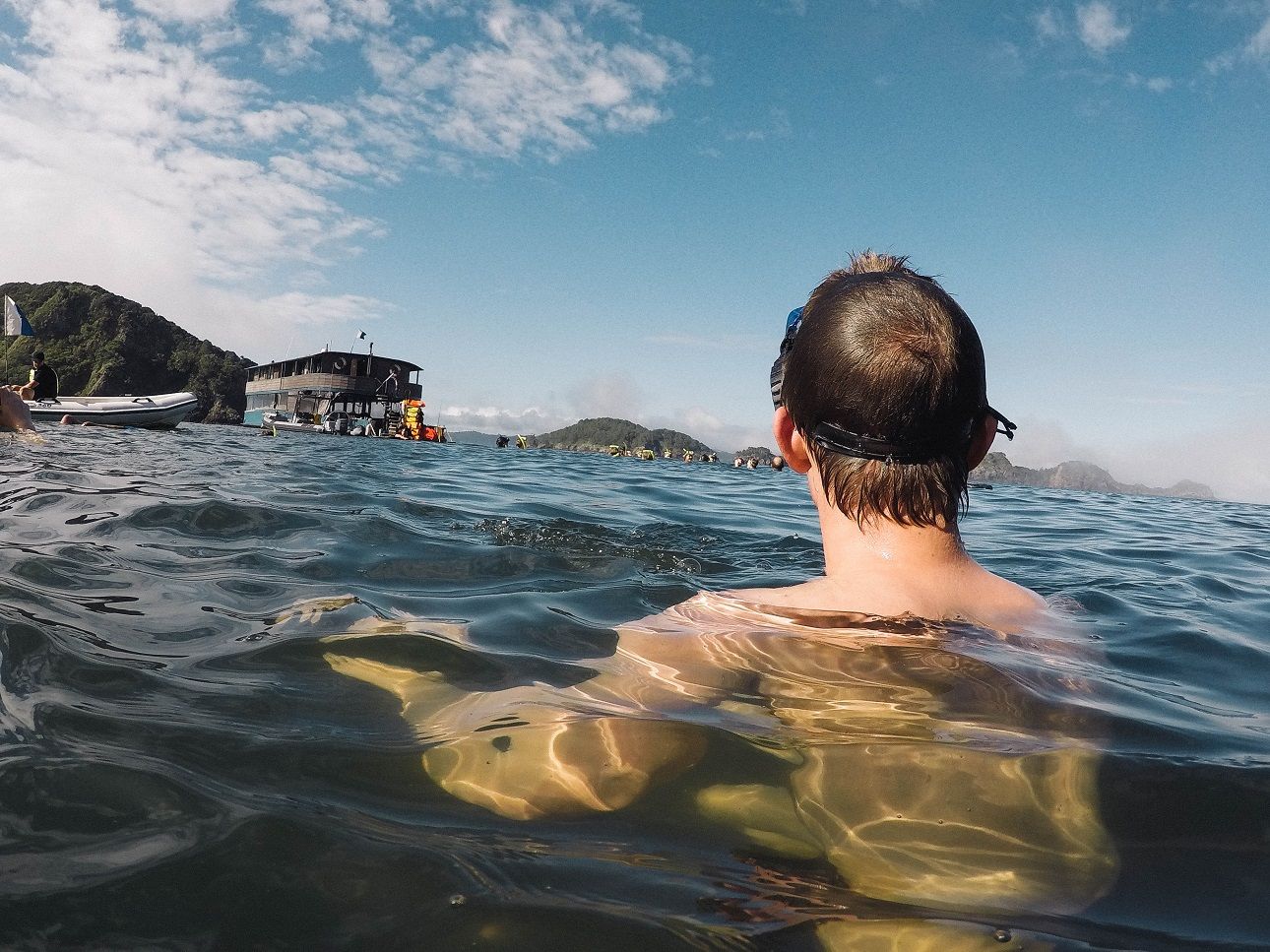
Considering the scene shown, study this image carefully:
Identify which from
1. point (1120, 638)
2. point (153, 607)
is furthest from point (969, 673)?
point (153, 607)

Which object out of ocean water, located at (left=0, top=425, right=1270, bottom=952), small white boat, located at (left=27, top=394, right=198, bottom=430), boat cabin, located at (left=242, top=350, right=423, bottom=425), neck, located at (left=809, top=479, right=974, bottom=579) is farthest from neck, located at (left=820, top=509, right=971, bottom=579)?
boat cabin, located at (left=242, top=350, right=423, bottom=425)

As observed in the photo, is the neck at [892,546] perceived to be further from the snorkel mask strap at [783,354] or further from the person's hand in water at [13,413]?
the person's hand in water at [13,413]

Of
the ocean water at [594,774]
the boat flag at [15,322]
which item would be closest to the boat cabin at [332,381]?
the boat flag at [15,322]

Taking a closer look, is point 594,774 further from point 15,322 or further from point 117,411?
point 15,322

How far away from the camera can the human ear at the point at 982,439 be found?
259cm

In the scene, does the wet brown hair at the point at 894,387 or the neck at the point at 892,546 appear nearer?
the wet brown hair at the point at 894,387

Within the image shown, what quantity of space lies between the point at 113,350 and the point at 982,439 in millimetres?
135382

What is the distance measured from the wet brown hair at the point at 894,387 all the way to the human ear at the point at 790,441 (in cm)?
13

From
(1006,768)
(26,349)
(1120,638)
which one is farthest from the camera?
(26,349)

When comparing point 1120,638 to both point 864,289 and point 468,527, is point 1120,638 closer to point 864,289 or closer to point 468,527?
point 864,289

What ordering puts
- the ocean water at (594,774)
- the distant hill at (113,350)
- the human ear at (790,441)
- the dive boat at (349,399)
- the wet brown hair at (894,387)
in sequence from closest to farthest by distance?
the ocean water at (594,774) → the wet brown hair at (894,387) → the human ear at (790,441) → the dive boat at (349,399) → the distant hill at (113,350)

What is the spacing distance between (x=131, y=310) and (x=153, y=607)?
141580 mm

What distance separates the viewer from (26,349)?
102 meters

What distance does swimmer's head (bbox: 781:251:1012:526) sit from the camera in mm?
2393
